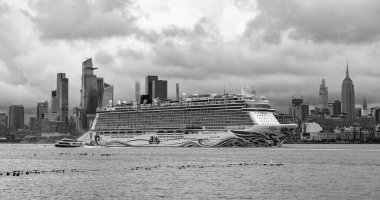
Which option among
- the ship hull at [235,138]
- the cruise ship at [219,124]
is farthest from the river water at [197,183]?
the cruise ship at [219,124]

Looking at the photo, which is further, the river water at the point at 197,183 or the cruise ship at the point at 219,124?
the cruise ship at the point at 219,124

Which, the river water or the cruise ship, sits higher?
the cruise ship

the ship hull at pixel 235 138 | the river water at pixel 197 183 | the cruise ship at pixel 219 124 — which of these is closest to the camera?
the river water at pixel 197 183


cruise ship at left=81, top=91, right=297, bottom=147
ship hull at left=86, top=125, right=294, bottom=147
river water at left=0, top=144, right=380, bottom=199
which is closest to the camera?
river water at left=0, top=144, right=380, bottom=199

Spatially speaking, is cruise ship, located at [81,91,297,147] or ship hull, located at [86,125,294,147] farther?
cruise ship, located at [81,91,297,147]

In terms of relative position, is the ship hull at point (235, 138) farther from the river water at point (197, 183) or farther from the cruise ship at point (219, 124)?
the river water at point (197, 183)

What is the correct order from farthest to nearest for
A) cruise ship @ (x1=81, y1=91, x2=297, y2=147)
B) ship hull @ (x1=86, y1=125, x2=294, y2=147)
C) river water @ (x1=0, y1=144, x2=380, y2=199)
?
cruise ship @ (x1=81, y1=91, x2=297, y2=147) < ship hull @ (x1=86, y1=125, x2=294, y2=147) < river water @ (x1=0, y1=144, x2=380, y2=199)

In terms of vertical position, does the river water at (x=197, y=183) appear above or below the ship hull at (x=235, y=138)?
below

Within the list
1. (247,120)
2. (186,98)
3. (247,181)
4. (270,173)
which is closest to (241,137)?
(247,120)

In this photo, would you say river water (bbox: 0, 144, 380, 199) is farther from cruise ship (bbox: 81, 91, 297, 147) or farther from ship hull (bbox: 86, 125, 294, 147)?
cruise ship (bbox: 81, 91, 297, 147)

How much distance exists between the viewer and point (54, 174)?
9075 cm

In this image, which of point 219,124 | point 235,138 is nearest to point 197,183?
point 235,138

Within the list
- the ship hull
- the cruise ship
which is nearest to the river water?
the ship hull

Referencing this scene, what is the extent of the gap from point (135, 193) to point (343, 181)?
28450 millimetres
